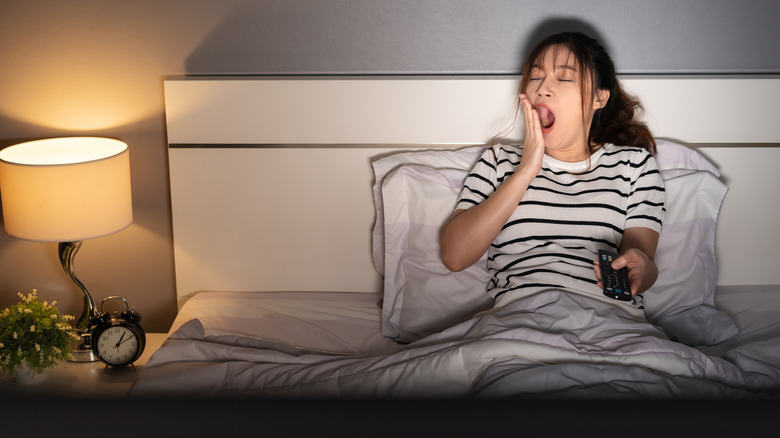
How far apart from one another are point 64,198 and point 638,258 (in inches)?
55.5

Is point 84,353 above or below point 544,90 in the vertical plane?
below

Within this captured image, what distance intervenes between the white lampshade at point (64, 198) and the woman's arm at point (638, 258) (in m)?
1.26

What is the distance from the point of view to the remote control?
133 centimetres

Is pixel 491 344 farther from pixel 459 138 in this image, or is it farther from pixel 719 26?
pixel 719 26

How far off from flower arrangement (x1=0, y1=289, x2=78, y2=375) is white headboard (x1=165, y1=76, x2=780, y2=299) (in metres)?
0.44

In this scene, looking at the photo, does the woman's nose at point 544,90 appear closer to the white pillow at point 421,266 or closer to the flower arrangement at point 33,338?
the white pillow at point 421,266

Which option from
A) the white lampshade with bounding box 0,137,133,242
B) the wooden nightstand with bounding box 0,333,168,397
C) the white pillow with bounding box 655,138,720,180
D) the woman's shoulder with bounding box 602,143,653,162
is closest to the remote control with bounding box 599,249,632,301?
the woman's shoulder with bounding box 602,143,653,162

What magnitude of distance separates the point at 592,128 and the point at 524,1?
17.2 inches

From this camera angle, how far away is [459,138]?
1.92 m

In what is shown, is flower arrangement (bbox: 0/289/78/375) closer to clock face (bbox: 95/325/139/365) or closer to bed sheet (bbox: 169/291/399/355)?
clock face (bbox: 95/325/139/365)

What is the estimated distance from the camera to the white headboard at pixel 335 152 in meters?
1.89

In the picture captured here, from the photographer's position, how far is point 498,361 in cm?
122

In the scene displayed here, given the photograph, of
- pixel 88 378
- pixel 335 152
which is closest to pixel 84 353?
pixel 88 378

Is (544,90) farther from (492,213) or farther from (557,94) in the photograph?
(492,213)
